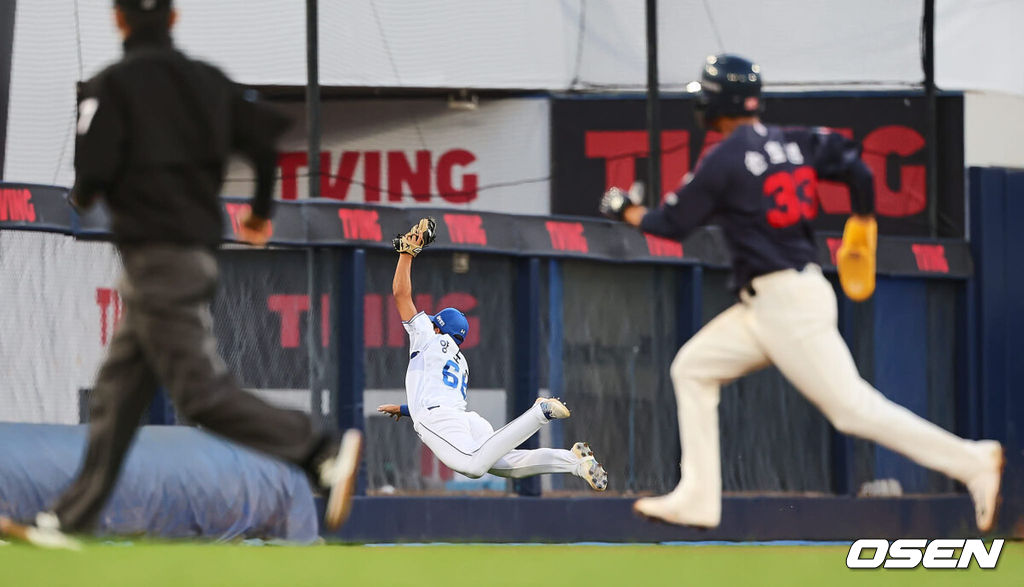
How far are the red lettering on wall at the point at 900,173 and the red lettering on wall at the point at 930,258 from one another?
2.14 metres

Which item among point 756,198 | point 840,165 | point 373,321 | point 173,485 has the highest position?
point 840,165

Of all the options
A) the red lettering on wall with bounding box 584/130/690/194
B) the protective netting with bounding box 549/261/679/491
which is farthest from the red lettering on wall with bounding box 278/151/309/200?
the protective netting with bounding box 549/261/679/491

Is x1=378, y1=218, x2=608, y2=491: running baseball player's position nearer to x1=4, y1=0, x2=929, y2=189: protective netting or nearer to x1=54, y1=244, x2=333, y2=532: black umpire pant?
x1=54, y1=244, x2=333, y2=532: black umpire pant

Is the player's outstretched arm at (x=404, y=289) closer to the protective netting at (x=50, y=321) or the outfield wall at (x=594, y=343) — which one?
the outfield wall at (x=594, y=343)

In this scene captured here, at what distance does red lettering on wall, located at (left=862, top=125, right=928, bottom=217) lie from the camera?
19078mm

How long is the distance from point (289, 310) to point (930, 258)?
651 centimetres

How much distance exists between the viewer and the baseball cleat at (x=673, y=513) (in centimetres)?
696

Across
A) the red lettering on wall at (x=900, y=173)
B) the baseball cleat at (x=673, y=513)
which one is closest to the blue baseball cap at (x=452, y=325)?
the baseball cleat at (x=673, y=513)

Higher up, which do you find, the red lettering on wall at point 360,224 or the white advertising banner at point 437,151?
the white advertising banner at point 437,151

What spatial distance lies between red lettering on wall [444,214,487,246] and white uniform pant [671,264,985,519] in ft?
27.0

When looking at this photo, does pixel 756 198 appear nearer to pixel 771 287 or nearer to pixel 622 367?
pixel 771 287

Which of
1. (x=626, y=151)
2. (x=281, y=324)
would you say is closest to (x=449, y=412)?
(x=281, y=324)

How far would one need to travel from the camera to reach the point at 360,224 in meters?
14.6

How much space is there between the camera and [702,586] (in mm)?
5984
